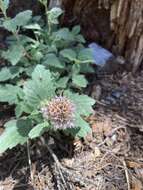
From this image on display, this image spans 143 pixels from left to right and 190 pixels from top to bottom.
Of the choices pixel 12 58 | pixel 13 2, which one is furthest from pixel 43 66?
pixel 13 2

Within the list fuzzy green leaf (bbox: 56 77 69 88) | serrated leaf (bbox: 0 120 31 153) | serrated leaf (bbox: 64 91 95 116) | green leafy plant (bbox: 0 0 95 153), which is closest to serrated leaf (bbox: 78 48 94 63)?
green leafy plant (bbox: 0 0 95 153)

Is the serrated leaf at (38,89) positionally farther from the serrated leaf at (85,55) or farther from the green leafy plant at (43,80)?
the serrated leaf at (85,55)

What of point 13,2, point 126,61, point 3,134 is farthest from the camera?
point 13,2

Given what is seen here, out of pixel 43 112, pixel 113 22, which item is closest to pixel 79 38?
pixel 113 22

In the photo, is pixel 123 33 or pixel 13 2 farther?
pixel 13 2

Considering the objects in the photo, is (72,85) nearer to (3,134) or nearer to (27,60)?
(27,60)

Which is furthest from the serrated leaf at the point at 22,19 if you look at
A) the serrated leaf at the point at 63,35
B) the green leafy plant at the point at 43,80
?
the serrated leaf at the point at 63,35

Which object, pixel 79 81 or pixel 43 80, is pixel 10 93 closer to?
pixel 43 80
